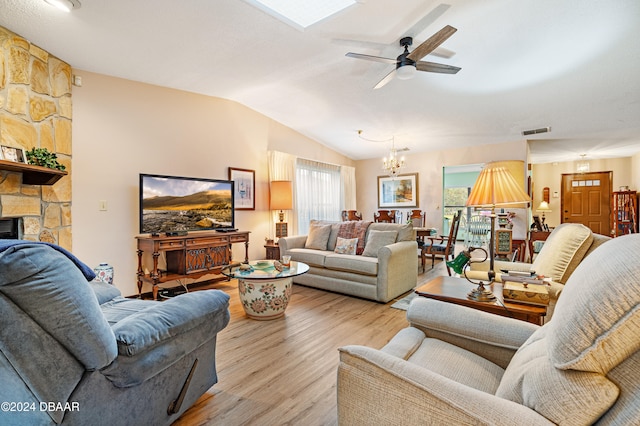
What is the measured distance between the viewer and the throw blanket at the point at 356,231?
4164 mm

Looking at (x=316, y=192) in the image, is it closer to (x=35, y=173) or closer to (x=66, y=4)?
(x=35, y=173)

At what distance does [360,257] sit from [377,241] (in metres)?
0.34

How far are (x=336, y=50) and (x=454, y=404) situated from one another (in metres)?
3.34

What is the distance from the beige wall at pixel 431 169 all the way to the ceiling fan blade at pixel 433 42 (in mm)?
4356

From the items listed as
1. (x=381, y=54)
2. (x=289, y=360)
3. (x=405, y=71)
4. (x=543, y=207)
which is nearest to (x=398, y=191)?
(x=381, y=54)

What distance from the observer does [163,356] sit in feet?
4.25

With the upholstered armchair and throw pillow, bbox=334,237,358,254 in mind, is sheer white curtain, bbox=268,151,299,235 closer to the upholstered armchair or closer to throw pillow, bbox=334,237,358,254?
throw pillow, bbox=334,237,358,254

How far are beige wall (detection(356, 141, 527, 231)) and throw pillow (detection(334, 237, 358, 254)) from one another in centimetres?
342

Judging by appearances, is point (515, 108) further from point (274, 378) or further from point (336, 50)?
point (274, 378)

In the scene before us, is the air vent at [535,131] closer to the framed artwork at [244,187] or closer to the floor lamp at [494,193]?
the floor lamp at [494,193]

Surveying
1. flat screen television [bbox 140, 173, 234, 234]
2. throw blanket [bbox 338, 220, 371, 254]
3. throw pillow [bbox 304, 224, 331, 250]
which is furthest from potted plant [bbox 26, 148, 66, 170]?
throw blanket [bbox 338, 220, 371, 254]

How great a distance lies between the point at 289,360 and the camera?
7.16 ft

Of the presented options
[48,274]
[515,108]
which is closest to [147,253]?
[48,274]

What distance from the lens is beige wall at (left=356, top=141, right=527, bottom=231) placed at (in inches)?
236
